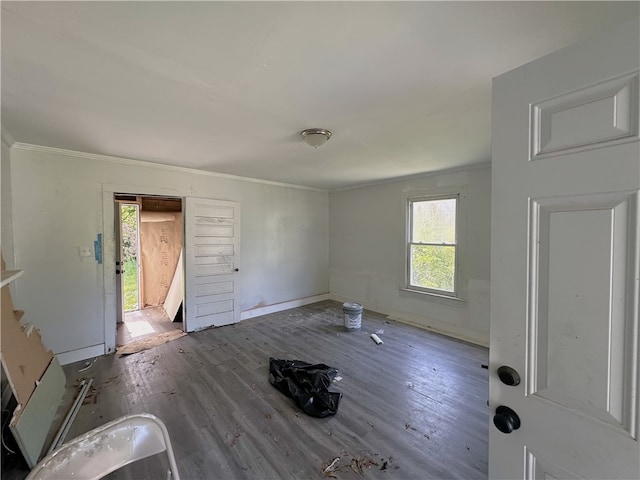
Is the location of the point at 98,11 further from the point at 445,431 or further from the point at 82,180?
the point at 445,431

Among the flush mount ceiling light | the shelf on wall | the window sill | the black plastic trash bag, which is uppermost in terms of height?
the flush mount ceiling light

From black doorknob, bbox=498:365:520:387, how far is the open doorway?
482cm

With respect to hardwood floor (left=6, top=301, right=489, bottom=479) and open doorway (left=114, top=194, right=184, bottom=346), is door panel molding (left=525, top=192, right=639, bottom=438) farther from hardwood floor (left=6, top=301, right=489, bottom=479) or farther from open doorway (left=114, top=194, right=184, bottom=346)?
open doorway (left=114, top=194, right=184, bottom=346)

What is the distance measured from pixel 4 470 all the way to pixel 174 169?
3.29 m

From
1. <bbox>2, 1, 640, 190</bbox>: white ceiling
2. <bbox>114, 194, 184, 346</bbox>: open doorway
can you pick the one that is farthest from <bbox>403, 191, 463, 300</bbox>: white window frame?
<bbox>114, 194, 184, 346</bbox>: open doorway

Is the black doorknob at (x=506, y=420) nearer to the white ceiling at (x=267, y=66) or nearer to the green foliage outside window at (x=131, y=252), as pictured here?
the white ceiling at (x=267, y=66)

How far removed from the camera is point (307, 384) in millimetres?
2576

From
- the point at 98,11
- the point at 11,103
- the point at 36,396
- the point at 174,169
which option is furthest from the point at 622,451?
the point at 174,169

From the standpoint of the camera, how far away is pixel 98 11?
1138 mm

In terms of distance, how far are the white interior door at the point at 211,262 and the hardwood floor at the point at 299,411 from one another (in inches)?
18.7

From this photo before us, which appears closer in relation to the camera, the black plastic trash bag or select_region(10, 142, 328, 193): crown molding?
the black plastic trash bag

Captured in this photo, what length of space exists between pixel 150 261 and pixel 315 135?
4.79m

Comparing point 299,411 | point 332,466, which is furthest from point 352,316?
point 332,466

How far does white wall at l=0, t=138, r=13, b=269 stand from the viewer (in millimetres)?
2494
